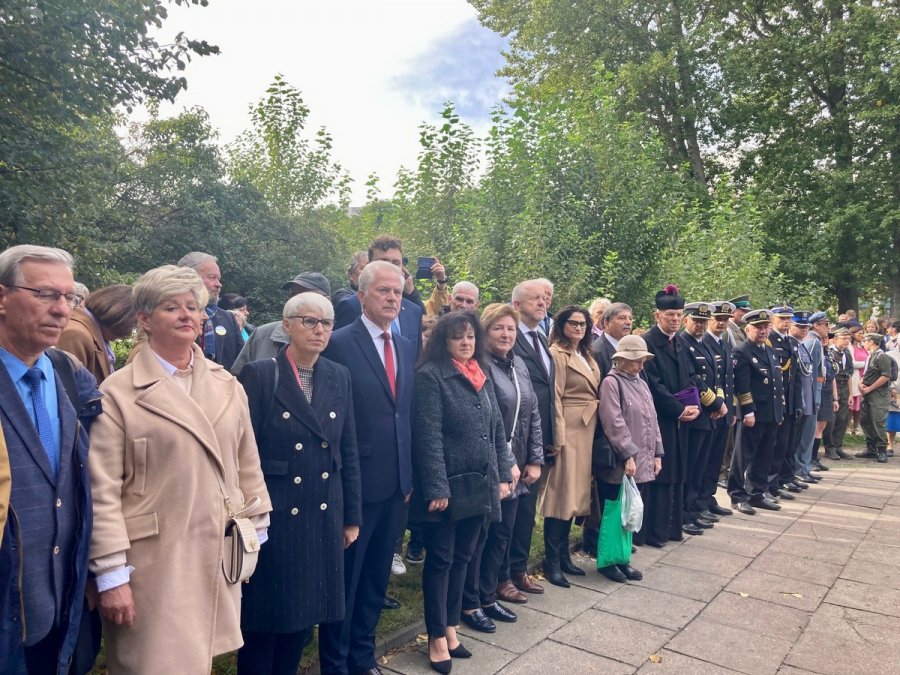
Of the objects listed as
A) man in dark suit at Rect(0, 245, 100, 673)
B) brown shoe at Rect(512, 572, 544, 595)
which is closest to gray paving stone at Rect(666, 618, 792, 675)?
brown shoe at Rect(512, 572, 544, 595)

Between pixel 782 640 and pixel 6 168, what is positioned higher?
pixel 6 168

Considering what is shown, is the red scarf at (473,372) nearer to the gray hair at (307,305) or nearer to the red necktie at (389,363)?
the red necktie at (389,363)

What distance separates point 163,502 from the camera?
251cm

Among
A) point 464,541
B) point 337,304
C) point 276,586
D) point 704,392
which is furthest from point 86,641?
point 704,392

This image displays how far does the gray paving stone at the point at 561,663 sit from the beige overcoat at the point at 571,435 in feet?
4.29

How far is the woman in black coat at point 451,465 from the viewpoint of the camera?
3902 mm

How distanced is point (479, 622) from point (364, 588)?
1105mm

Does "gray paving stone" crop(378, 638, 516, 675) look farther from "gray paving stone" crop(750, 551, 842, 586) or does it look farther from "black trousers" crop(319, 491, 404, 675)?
"gray paving stone" crop(750, 551, 842, 586)

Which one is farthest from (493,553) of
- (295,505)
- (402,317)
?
(295,505)

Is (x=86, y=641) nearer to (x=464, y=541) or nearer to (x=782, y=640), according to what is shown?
(x=464, y=541)

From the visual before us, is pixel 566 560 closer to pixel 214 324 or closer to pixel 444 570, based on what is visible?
pixel 444 570

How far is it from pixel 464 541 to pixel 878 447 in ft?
36.2

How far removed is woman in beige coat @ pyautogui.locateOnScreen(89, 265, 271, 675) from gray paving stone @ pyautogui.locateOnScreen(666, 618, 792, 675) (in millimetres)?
3033

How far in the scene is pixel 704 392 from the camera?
7.02 m
